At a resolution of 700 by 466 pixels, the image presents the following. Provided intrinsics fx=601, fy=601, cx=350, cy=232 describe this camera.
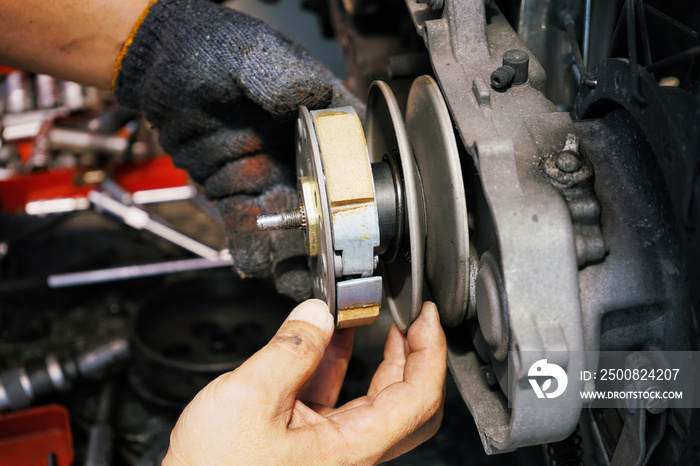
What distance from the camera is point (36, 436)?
1.08 m

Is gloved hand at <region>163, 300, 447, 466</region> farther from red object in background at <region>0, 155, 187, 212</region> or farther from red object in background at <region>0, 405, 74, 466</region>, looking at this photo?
red object in background at <region>0, 155, 187, 212</region>

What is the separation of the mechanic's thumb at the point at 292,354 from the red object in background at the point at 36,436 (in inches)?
22.3

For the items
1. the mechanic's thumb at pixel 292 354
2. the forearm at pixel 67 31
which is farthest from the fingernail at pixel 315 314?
the forearm at pixel 67 31

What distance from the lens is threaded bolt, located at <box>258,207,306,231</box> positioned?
755 millimetres

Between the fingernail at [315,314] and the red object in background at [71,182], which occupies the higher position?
the fingernail at [315,314]

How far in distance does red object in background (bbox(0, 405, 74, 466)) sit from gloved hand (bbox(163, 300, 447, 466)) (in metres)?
0.48

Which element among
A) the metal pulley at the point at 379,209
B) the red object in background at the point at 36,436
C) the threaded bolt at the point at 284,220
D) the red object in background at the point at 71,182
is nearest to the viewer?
the metal pulley at the point at 379,209

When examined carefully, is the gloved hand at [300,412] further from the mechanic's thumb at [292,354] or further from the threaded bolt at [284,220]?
the threaded bolt at [284,220]

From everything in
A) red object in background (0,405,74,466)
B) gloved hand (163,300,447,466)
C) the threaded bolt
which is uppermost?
the threaded bolt

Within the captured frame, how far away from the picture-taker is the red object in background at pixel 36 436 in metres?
1.05

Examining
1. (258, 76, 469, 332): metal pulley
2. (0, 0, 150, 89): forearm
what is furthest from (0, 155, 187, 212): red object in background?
(258, 76, 469, 332): metal pulley

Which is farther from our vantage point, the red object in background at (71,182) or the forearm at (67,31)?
the red object in background at (71,182)

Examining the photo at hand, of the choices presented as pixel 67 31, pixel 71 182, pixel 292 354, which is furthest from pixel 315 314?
pixel 71 182

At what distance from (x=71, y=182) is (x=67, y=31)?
828 millimetres
